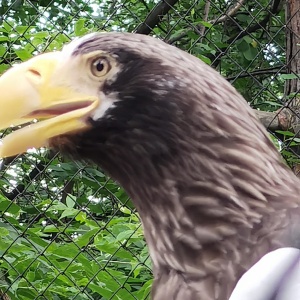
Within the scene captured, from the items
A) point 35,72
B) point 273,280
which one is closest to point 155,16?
point 35,72

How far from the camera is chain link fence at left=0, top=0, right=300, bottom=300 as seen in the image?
2.17 meters

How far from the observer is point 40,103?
1009 millimetres

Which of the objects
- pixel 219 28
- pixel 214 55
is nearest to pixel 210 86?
pixel 214 55

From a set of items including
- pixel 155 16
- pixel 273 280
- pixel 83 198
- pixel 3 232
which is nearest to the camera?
pixel 273 280

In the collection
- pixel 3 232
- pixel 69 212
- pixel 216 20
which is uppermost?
pixel 216 20

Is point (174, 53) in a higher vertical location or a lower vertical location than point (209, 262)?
higher

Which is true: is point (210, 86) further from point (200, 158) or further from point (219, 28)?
point (219, 28)

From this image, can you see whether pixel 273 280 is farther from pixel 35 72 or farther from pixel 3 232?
pixel 3 232

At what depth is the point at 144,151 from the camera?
3.26 feet

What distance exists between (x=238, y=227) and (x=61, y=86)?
30cm

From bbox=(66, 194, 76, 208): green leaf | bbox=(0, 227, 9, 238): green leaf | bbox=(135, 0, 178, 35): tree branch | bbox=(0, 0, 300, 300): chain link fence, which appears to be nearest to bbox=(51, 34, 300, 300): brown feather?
bbox=(0, 0, 300, 300): chain link fence

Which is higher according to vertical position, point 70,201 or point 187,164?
point 187,164

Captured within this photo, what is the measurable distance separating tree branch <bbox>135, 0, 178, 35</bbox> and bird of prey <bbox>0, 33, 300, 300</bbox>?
1.77 meters

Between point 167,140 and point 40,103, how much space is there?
7.0 inches
